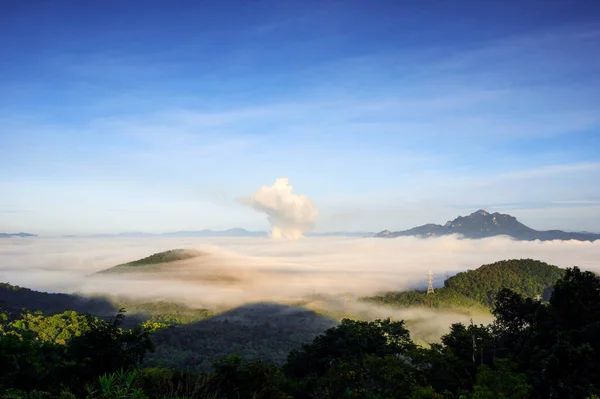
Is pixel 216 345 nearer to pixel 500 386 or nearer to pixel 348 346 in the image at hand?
pixel 348 346

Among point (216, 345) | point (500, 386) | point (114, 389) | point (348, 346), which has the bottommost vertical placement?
point (216, 345)

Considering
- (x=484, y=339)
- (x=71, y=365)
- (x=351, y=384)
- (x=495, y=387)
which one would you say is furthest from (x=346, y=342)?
(x=71, y=365)

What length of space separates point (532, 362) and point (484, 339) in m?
16.5

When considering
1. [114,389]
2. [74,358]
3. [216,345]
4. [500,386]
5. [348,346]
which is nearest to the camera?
[114,389]

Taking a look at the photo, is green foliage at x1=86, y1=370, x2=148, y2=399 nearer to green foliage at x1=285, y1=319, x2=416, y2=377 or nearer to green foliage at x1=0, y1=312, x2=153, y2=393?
green foliage at x1=0, y1=312, x2=153, y2=393

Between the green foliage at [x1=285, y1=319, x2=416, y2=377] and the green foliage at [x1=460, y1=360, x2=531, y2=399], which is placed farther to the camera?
the green foliage at [x1=285, y1=319, x2=416, y2=377]

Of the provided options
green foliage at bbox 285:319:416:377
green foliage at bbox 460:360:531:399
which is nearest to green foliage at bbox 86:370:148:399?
green foliage at bbox 460:360:531:399

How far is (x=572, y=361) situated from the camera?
28359 mm

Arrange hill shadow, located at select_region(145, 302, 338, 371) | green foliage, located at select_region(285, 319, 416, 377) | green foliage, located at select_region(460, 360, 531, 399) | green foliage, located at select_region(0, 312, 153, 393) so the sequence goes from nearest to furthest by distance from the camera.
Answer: green foliage, located at select_region(460, 360, 531, 399)
green foliage, located at select_region(0, 312, 153, 393)
green foliage, located at select_region(285, 319, 416, 377)
hill shadow, located at select_region(145, 302, 338, 371)

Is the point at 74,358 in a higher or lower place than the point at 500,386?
higher

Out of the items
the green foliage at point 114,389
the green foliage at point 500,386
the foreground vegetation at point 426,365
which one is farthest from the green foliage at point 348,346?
the green foliage at point 114,389

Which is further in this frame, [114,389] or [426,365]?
[426,365]

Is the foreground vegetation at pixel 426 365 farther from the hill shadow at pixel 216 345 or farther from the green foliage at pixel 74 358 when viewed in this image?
the hill shadow at pixel 216 345

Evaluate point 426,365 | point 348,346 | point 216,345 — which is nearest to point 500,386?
point 426,365
